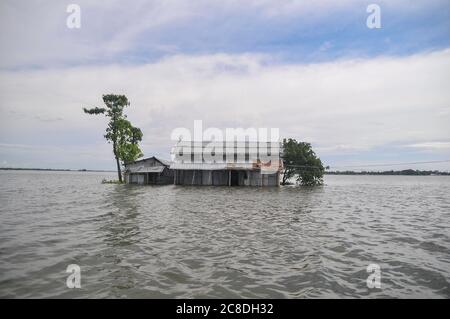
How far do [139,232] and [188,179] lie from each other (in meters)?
34.9

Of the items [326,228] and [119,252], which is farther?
[326,228]

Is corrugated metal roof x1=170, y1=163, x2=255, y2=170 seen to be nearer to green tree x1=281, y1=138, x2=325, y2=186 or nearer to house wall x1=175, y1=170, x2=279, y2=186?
house wall x1=175, y1=170, x2=279, y2=186

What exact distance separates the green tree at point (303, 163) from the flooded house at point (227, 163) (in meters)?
2.14

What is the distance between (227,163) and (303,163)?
1236 cm

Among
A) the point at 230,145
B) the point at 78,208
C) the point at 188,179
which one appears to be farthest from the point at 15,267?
the point at 230,145

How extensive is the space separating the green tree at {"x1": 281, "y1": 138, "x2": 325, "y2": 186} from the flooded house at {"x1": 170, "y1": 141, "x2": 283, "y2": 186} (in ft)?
7.03

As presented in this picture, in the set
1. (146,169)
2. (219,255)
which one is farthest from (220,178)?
(219,255)

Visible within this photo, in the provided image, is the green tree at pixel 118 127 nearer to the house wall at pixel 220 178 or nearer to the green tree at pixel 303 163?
the house wall at pixel 220 178

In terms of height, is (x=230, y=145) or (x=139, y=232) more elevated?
(x=230, y=145)

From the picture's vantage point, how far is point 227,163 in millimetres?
47250

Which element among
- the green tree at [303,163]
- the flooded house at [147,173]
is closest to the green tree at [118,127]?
the flooded house at [147,173]

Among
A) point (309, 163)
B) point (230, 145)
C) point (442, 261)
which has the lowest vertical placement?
point (442, 261)
